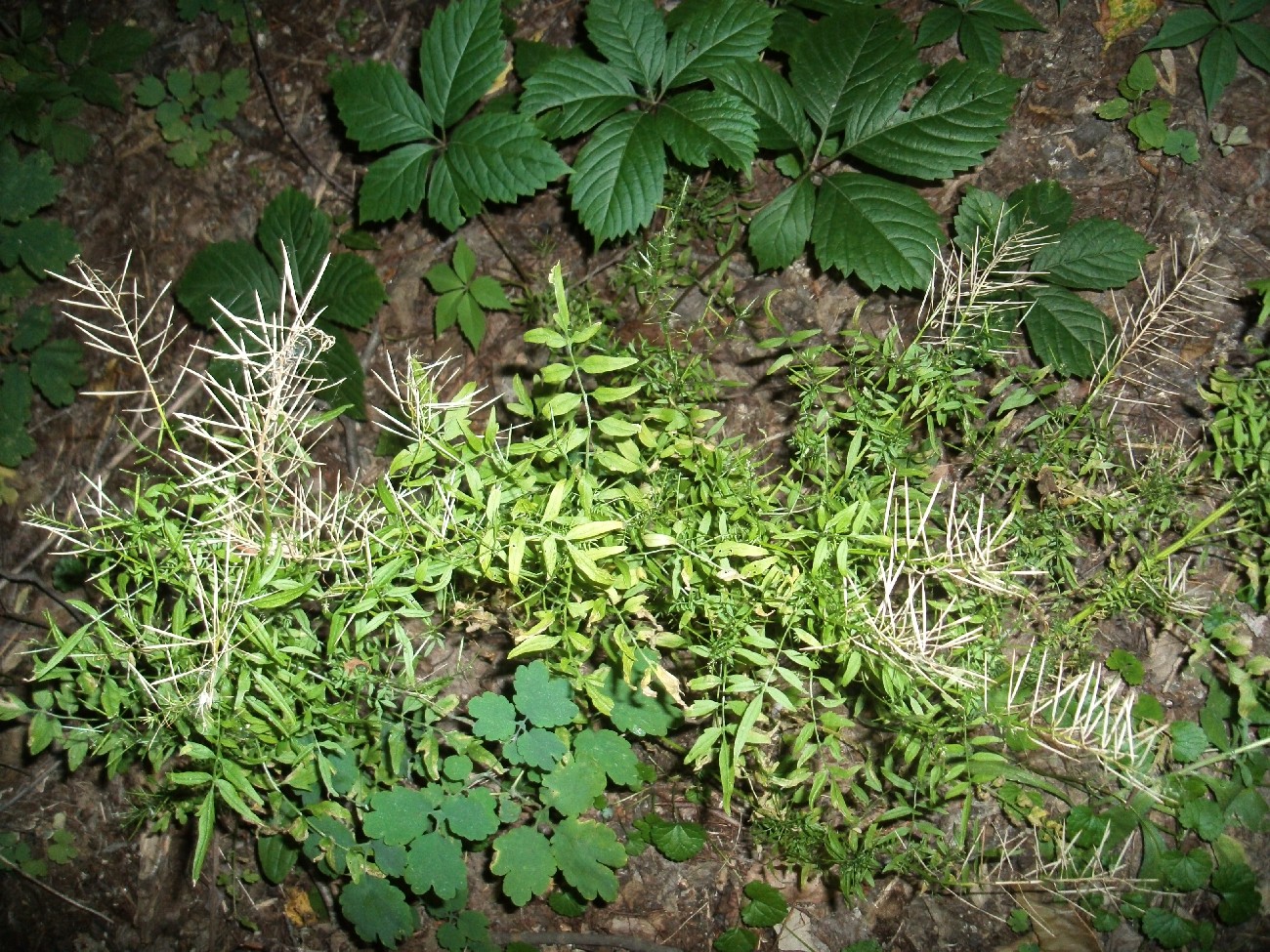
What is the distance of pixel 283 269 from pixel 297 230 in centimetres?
18

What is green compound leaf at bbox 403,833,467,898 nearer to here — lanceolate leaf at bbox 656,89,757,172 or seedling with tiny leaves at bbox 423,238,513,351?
seedling with tiny leaves at bbox 423,238,513,351

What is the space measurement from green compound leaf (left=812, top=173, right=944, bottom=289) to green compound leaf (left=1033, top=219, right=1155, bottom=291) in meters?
0.32

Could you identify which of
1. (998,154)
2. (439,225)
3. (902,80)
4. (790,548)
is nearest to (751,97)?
(902,80)

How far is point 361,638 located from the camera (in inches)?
71.1

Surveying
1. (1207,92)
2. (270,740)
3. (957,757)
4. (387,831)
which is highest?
(1207,92)

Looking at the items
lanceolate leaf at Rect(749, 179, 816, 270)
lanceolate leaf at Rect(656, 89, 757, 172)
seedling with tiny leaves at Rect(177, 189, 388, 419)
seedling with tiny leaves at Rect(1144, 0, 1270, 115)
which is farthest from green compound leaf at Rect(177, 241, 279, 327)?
seedling with tiny leaves at Rect(1144, 0, 1270, 115)

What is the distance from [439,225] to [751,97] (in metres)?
1.21

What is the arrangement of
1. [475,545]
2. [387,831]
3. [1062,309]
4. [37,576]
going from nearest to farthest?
[475,545] < [387,831] < [1062,309] < [37,576]

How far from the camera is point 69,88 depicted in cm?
346

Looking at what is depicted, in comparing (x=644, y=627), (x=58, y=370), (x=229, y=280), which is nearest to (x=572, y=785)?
(x=644, y=627)

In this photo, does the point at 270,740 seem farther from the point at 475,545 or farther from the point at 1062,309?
the point at 1062,309

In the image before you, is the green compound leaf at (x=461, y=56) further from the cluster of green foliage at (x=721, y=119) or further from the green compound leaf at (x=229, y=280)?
the green compound leaf at (x=229, y=280)

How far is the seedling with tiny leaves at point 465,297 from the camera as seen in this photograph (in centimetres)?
285

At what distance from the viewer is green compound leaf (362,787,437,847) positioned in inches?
77.2
